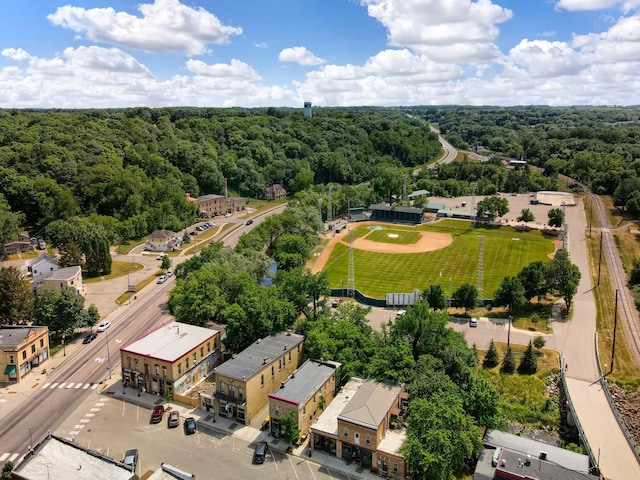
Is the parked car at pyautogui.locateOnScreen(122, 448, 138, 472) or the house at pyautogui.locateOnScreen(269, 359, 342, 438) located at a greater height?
the house at pyautogui.locateOnScreen(269, 359, 342, 438)

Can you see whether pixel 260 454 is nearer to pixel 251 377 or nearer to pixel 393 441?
pixel 251 377

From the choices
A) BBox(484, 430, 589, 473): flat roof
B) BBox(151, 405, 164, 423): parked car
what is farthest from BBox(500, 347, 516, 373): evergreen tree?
BBox(151, 405, 164, 423): parked car

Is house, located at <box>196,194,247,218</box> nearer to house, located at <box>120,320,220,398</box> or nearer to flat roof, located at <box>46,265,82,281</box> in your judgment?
flat roof, located at <box>46,265,82,281</box>

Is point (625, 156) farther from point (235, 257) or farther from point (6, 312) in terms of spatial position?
point (6, 312)

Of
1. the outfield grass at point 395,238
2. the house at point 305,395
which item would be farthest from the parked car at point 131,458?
the outfield grass at point 395,238

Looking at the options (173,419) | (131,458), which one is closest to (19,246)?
(173,419)

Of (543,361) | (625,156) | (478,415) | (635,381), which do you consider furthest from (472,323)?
(625,156)
